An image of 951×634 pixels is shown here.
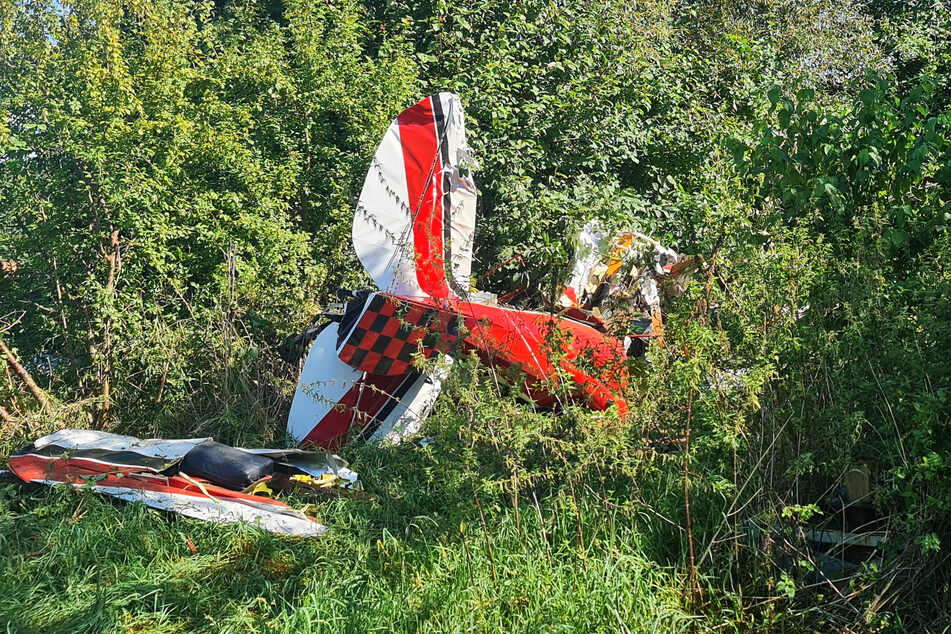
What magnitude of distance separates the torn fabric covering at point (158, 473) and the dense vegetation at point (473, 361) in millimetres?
104

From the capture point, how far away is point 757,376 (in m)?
3.42

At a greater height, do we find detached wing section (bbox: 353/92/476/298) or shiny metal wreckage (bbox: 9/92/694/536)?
detached wing section (bbox: 353/92/476/298)

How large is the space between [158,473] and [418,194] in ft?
9.14

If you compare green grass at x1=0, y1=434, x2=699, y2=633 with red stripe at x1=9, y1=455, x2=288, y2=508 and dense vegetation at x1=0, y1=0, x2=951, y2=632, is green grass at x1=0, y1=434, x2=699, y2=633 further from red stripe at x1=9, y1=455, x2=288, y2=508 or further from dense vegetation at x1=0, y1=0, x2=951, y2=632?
red stripe at x1=9, y1=455, x2=288, y2=508

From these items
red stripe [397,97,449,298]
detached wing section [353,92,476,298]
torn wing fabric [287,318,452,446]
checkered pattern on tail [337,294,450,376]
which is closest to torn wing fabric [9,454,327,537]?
torn wing fabric [287,318,452,446]

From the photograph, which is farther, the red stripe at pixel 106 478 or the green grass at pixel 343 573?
the red stripe at pixel 106 478

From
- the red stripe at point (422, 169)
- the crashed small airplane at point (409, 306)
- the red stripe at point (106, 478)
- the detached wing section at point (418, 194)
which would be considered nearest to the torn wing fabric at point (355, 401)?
the crashed small airplane at point (409, 306)

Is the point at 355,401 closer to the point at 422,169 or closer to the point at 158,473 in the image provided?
the point at 158,473

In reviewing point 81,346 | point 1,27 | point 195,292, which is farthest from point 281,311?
point 1,27

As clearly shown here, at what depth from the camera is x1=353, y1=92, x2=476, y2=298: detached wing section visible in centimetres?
622

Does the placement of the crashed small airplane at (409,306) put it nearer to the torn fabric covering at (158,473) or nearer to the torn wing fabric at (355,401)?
the torn wing fabric at (355,401)

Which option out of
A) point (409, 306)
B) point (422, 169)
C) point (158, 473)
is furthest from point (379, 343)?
point (158, 473)

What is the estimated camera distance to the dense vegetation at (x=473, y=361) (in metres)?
3.28

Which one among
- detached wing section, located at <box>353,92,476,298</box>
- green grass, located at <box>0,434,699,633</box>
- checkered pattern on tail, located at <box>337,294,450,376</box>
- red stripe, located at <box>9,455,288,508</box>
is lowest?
green grass, located at <box>0,434,699,633</box>
